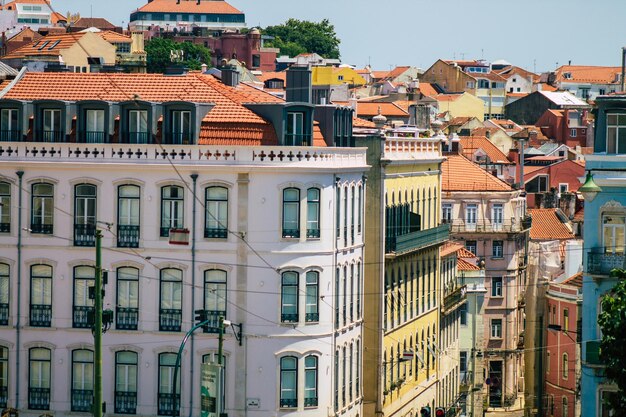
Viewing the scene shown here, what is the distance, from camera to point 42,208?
69.4 meters

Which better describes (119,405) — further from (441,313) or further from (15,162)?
(441,313)

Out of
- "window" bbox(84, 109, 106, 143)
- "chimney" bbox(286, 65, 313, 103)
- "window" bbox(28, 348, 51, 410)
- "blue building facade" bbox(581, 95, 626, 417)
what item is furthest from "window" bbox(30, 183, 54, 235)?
"blue building facade" bbox(581, 95, 626, 417)

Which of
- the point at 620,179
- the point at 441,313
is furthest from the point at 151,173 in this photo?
the point at 441,313

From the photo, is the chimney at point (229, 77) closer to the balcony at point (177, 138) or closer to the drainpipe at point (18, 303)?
the balcony at point (177, 138)

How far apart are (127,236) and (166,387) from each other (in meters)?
5.01

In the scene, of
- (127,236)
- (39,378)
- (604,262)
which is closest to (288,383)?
(127,236)

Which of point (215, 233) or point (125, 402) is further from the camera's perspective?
point (125, 402)

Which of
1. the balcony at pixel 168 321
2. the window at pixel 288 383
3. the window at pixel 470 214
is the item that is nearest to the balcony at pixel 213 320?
the balcony at pixel 168 321

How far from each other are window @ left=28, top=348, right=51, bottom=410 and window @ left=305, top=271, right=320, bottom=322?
854 cm

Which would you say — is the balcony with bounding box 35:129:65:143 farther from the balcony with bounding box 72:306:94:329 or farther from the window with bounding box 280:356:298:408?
the window with bounding box 280:356:298:408

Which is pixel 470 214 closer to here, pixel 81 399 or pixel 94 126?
pixel 94 126

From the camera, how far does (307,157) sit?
67938mm

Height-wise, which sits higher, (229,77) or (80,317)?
(229,77)

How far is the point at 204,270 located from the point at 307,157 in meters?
4.87
